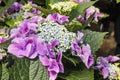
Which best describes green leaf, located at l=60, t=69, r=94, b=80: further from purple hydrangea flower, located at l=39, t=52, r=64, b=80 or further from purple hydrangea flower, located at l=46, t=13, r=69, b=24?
purple hydrangea flower, located at l=46, t=13, r=69, b=24

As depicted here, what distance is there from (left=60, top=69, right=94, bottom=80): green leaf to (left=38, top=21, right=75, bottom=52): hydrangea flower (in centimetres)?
14

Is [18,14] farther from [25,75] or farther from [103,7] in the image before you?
[103,7]

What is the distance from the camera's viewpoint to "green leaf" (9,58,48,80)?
58.8 inches

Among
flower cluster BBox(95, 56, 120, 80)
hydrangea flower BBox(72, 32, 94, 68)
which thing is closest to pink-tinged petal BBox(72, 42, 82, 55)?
hydrangea flower BBox(72, 32, 94, 68)

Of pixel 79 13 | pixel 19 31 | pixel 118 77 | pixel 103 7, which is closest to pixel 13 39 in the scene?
pixel 19 31

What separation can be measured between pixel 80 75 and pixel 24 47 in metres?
0.29

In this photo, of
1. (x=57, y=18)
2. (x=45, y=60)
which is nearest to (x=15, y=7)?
(x=57, y=18)

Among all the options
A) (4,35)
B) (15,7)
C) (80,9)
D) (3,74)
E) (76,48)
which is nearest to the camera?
(3,74)

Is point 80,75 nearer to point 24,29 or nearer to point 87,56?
point 87,56

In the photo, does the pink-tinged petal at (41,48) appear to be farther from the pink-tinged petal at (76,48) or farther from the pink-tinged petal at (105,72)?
the pink-tinged petal at (105,72)

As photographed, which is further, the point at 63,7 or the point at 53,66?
the point at 63,7

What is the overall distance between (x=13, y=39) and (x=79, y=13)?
0.42m

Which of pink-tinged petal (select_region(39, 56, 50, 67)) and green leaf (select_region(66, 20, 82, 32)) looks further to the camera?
green leaf (select_region(66, 20, 82, 32))

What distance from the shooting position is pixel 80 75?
5.56 ft
